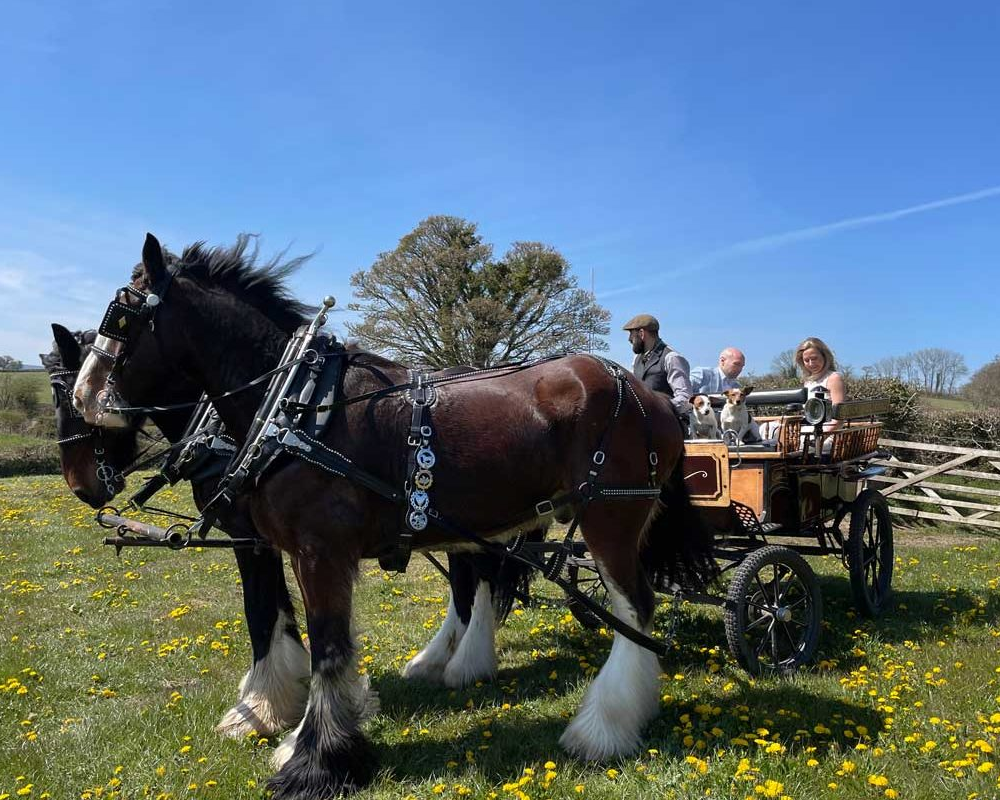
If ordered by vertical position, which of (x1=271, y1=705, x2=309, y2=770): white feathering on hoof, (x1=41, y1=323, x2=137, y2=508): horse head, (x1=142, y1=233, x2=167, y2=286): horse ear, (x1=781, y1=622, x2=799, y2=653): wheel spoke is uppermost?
(x1=142, y1=233, x2=167, y2=286): horse ear

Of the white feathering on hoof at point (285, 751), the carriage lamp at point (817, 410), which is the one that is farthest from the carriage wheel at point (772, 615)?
the white feathering on hoof at point (285, 751)

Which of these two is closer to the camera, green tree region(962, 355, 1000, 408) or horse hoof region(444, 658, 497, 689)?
horse hoof region(444, 658, 497, 689)

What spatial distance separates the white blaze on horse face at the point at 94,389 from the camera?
11.3 feet

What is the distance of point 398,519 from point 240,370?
1.09m

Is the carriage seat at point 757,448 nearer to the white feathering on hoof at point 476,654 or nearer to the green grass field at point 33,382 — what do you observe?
the white feathering on hoof at point 476,654

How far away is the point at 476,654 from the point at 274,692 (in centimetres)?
129

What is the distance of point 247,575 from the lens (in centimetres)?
411

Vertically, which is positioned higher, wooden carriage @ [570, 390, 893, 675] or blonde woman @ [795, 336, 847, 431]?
blonde woman @ [795, 336, 847, 431]

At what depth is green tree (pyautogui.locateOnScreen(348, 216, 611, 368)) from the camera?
29984 millimetres

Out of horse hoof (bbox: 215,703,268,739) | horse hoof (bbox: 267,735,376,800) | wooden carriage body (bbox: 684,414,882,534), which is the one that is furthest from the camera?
wooden carriage body (bbox: 684,414,882,534)

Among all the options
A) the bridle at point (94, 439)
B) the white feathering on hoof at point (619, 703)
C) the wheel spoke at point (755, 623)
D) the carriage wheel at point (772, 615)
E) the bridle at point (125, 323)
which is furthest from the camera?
the wheel spoke at point (755, 623)

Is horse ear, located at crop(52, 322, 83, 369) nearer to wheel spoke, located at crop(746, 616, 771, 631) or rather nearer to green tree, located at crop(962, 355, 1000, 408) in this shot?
wheel spoke, located at crop(746, 616, 771, 631)

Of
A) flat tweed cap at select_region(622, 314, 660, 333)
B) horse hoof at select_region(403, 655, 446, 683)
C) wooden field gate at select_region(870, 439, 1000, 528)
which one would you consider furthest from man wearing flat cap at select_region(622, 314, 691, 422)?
wooden field gate at select_region(870, 439, 1000, 528)

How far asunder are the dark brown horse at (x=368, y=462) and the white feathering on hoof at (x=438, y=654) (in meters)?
1.36
